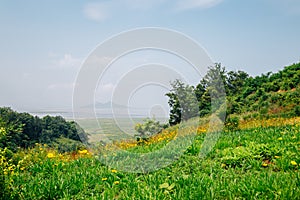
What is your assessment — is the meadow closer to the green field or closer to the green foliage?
the green field

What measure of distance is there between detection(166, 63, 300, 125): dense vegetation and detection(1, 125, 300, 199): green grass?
6266mm

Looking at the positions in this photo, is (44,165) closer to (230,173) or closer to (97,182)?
(97,182)

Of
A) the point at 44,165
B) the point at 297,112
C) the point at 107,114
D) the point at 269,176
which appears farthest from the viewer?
the point at 297,112

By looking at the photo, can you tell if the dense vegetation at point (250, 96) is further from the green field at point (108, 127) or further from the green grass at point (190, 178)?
the green grass at point (190, 178)

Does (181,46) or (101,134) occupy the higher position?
(181,46)

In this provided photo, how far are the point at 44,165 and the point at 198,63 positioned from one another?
373 cm

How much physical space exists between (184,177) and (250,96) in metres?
20.9

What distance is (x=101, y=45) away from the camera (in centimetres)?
583

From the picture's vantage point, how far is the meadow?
11.5 feet

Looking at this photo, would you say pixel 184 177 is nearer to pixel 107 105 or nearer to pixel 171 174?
pixel 171 174

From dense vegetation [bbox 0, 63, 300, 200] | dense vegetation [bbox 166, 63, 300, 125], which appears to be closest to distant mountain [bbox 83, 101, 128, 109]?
dense vegetation [bbox 0, 63, 300, 200]

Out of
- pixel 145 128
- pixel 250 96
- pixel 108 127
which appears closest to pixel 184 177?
pixel 108 127

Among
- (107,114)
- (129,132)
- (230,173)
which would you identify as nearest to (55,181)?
(107,114)

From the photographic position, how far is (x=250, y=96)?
77.5ft
